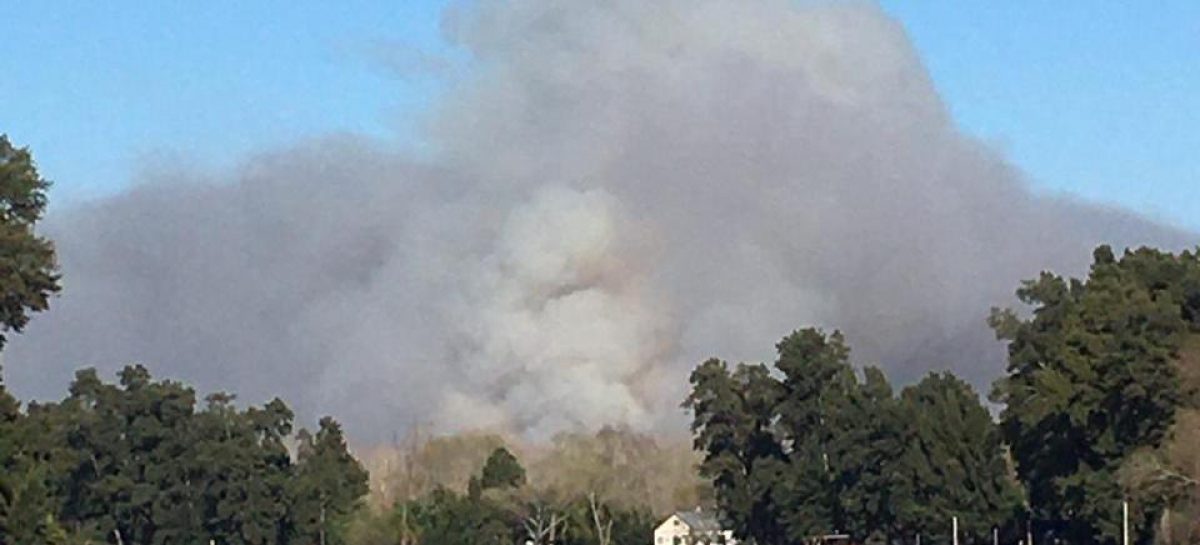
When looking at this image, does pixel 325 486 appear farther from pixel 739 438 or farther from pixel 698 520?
pixel 698 520

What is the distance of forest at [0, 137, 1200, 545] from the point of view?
89750 mm

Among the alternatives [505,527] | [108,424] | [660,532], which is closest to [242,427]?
[108,424]

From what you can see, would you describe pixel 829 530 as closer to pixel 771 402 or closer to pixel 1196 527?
pixel 771 402

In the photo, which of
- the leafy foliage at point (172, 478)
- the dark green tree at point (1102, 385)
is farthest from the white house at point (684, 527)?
the dark green tree at point (1102, 385)

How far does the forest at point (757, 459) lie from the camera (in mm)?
89750

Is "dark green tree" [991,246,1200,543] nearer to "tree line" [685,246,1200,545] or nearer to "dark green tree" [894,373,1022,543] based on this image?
"tree line" [685,246,1200,545]

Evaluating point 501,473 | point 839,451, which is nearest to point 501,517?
point 501,473

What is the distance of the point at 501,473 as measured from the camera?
158 meters

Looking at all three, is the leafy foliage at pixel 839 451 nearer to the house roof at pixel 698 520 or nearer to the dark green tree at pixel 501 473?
the dark green tree at pixel 501 473

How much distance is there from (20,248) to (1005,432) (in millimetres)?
53438

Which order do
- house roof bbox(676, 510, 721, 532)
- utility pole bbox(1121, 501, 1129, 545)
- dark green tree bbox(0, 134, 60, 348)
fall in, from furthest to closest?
1. house roof bbox(676, 510, 721, 532)
2. utility pole bbox(1121, 501, 1129, 545)
3. dark green tree bbox(0, 134, 60, 348)

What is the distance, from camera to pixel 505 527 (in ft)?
505

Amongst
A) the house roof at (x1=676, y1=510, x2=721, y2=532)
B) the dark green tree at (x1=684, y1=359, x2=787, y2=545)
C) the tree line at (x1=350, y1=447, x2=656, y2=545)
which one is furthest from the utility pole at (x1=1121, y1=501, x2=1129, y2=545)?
the house roof at (x1=676, y1=510, x2=721, y2=532)

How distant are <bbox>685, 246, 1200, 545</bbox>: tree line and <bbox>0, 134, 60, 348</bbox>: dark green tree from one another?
3969cm
